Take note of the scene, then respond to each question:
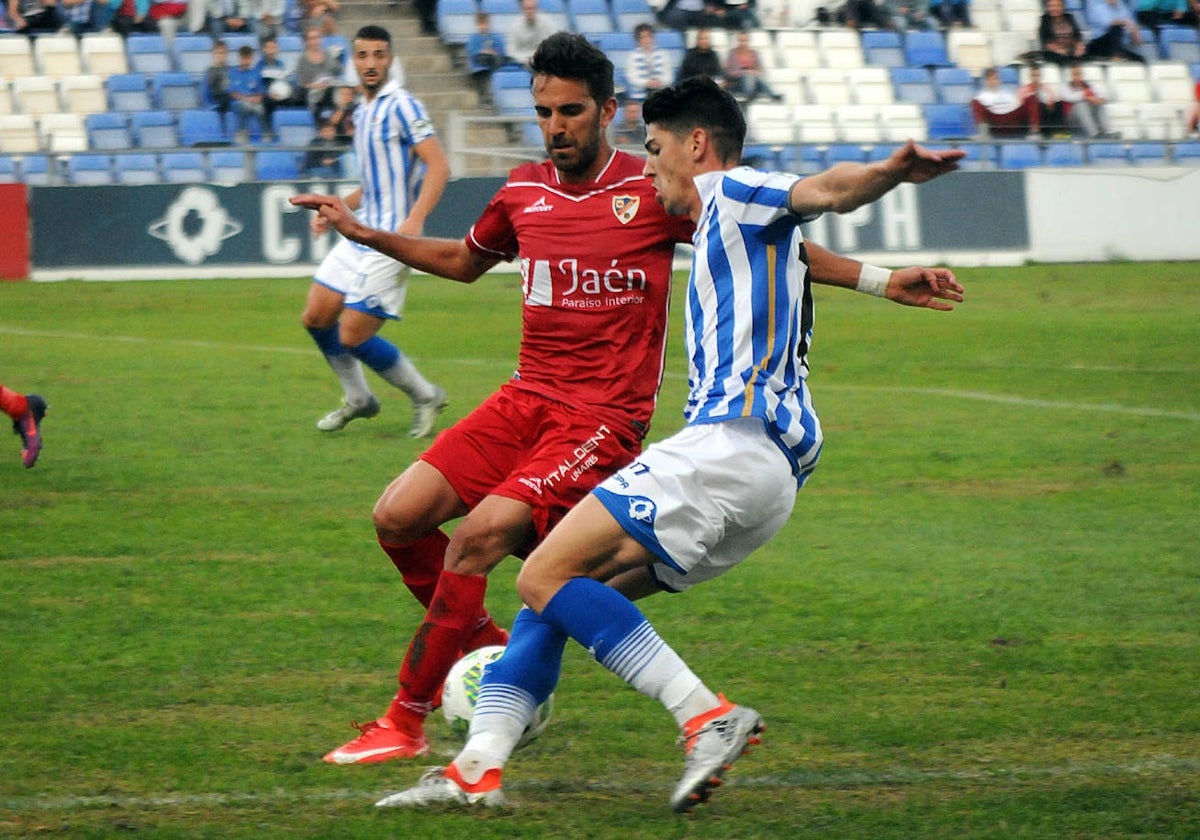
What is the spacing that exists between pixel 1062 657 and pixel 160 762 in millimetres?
2880

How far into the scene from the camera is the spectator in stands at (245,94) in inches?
787

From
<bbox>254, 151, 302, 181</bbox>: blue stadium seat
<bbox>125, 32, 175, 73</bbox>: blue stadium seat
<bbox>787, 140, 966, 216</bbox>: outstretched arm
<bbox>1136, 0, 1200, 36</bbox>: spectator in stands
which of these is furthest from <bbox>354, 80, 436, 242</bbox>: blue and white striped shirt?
<bbox>1136, 0, 1200, 36</bbox>: spectator in stands

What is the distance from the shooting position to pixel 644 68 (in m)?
21.1

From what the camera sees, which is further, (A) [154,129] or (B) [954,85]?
(B) [954,85]

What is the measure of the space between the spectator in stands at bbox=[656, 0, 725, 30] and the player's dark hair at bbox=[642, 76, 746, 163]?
19253 millimetres

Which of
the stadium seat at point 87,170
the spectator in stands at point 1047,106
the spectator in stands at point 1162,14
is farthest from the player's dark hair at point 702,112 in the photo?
the spectator in stands at point 1162,14

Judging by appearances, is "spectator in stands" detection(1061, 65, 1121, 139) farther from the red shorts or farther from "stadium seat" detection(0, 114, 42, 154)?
the red shorts

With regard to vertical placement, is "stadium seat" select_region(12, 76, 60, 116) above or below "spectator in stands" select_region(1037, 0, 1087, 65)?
above

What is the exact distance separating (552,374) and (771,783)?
1.38 meters

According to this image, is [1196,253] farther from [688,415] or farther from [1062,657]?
[688,415]

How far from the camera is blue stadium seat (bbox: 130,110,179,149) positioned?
65.4ft

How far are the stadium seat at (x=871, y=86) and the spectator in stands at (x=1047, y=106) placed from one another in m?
2.29

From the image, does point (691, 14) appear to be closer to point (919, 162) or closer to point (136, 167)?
point (136, 167)

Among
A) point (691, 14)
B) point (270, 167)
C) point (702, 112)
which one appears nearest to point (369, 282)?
point (702, 112)
